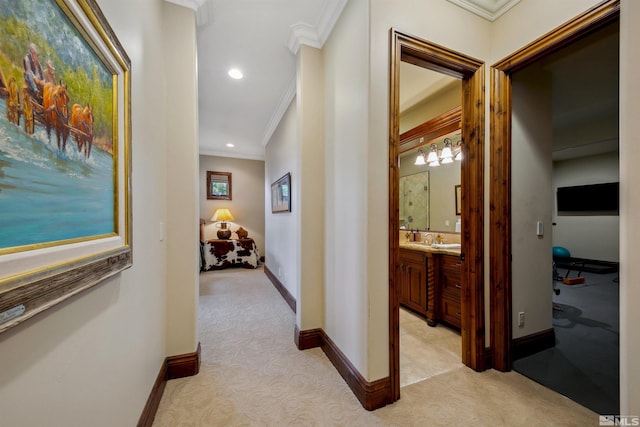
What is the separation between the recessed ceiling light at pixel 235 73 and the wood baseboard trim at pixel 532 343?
3.63 m

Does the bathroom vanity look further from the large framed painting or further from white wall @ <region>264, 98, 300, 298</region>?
the large framed painting

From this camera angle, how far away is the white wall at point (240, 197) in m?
5.88

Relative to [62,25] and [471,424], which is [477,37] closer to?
[62,25]

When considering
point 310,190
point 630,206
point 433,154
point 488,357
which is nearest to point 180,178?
point 310,190

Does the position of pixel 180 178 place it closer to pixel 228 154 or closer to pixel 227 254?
pixel 227 254

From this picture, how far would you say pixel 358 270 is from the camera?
1.59 meters

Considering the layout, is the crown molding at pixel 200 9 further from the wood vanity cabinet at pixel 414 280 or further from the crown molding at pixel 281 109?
the wood vanity cabinet at pixel 414 280

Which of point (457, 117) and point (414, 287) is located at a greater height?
point (457, 117)

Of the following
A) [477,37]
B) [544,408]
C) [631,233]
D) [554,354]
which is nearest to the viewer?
[631,233]

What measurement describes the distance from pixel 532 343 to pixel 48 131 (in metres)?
3.12

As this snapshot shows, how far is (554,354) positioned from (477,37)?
2625mm

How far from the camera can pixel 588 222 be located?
5.85 meters

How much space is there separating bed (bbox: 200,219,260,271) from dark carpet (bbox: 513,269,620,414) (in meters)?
4.68

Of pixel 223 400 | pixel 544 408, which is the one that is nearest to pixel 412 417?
pixel 544 408
